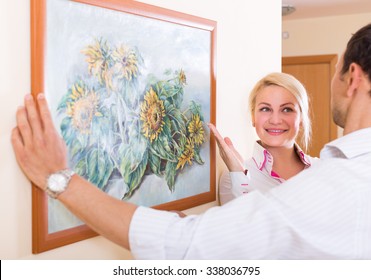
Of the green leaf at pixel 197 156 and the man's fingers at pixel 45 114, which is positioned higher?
the man's fingers at pixel 45 114

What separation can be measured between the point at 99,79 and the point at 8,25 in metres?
0.30

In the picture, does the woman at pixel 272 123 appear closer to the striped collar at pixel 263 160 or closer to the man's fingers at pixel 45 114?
the striped collar at pixel 263 160

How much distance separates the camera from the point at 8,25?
1042mm

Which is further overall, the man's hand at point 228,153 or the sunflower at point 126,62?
the man's hand at point 228,153

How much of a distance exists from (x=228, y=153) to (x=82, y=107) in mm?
782

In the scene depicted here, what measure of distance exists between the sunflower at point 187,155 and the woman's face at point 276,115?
0.44m

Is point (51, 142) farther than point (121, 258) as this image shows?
No

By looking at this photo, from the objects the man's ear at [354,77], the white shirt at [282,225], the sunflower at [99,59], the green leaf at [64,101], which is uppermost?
the sunflower at [99,59]

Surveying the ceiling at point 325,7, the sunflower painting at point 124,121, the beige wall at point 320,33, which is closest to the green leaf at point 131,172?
the sunflower painting at point 124,121

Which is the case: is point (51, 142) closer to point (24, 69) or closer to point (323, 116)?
point (24, 69)

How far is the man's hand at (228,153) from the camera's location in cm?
181

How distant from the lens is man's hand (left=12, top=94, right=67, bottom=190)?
1.06 metres

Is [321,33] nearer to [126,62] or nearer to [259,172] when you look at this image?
[259,172]
